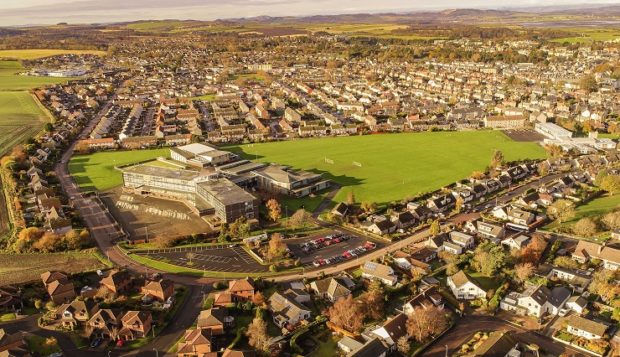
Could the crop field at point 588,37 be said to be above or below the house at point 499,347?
above

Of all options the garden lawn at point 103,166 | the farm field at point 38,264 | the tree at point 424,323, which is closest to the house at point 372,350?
the tree at point 424,323

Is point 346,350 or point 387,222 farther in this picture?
point 387,222

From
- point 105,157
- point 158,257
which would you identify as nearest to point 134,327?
point 158,257

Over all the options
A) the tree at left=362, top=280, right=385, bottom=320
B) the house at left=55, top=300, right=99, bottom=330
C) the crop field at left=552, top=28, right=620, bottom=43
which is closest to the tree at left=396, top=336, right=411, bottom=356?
the tree at left=362, top=280, right=385, bottom=320

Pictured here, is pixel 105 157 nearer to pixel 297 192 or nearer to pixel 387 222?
pixel 297 192

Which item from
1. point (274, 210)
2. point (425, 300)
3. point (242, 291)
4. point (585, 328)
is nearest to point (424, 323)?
point (425, 300)

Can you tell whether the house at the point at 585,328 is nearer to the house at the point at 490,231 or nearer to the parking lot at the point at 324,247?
the house at the point at 490,231
